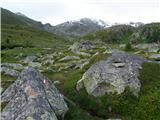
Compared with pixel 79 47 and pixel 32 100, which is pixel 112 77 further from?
pixel 79 47

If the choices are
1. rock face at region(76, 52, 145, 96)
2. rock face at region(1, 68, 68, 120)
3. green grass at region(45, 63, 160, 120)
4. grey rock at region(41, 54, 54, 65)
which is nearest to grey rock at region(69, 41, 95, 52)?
grey rock at region(41, 54, 54, 65)

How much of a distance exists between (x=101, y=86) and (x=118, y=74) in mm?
2339

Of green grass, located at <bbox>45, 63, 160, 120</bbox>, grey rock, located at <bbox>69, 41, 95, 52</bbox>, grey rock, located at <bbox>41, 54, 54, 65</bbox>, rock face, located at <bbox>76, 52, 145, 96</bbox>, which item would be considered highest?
rock face, located at <bbox>76, 52, 145, 96</bbox>

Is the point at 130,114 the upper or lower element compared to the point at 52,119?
lower

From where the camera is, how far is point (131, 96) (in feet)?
105

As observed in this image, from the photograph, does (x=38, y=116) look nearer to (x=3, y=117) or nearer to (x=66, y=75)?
(x=3, y=117)

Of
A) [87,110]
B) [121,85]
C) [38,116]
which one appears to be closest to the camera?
[38,116]

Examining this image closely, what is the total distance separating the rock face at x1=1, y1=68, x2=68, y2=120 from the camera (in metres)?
23.4

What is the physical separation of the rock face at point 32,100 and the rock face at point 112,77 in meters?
7.57

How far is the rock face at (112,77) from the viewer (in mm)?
32938

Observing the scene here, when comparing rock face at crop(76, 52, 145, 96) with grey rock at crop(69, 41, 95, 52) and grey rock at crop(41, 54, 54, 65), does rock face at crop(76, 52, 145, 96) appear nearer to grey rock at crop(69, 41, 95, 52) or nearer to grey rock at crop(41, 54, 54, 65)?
grey rock at crop(41, 54, 54, 65)

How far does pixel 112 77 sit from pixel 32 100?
12113mm

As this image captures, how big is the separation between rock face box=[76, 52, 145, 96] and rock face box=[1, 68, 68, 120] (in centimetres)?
757

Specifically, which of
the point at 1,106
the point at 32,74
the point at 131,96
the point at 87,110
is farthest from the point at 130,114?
the point at 1,106
